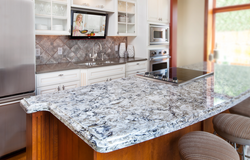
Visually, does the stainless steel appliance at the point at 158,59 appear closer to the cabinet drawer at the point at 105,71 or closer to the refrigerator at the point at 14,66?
the cabinet drawer at the point at 105,71

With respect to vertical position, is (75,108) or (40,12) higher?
(40,12)

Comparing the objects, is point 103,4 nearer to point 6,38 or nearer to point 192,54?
point 6,38

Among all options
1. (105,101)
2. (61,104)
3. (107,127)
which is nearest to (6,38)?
(61,104)

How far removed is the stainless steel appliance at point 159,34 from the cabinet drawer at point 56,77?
1883 mm

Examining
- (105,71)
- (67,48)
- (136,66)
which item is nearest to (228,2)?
(136,66)

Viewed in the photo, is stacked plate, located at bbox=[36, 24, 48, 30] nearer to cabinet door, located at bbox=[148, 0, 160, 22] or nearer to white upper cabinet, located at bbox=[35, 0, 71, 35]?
white upper cabinet, located at bbox=[35, 0, 71, 35]

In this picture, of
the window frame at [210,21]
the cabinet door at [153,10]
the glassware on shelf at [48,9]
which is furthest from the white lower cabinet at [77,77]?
the window frame at [210,21]

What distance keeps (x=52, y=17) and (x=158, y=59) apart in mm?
2319

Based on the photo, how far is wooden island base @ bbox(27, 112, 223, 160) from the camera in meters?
1.17

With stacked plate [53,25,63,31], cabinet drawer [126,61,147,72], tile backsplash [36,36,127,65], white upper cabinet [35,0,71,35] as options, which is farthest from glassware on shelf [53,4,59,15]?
cabinet drawer [126,61,147,72]

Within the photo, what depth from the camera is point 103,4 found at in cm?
385

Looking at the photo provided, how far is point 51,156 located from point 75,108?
19.7 inches

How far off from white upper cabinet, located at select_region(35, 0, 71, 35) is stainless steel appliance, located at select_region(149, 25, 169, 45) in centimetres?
178

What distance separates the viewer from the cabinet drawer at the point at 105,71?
3.09m
